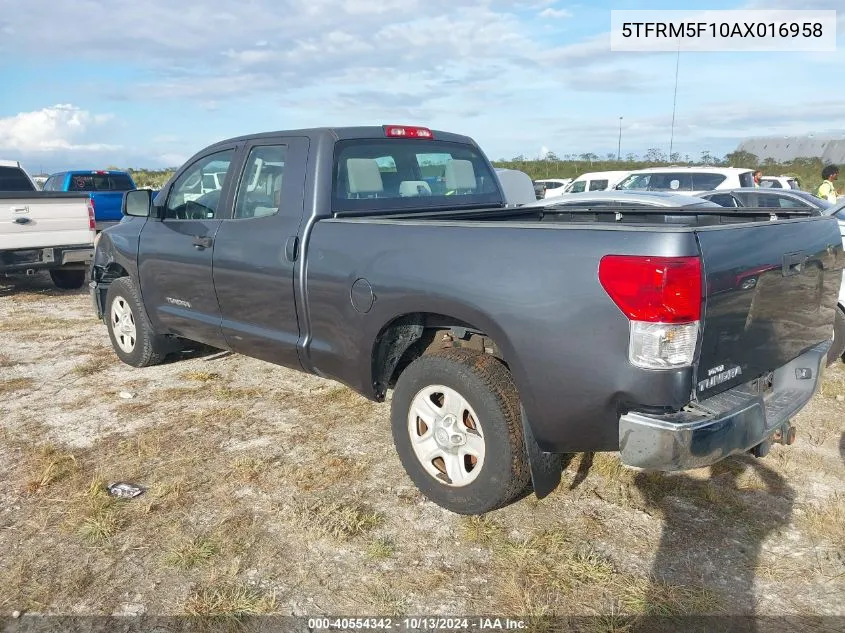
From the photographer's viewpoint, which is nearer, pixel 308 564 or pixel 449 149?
pixel 308 564

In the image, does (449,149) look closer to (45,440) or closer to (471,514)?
(471,514)

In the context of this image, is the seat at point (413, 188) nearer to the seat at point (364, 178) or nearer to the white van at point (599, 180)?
the seat at point (364, 178)

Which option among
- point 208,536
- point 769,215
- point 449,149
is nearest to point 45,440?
point 208,536

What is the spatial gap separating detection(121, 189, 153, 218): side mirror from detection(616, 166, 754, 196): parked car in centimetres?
1051

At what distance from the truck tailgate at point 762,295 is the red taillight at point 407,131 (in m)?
2.38

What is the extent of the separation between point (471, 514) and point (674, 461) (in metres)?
1.09

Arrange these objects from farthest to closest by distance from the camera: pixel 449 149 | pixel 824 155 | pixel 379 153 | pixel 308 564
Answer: pixel 824 155 < pixel 449 149 < pixel 379 153 < pixel 308 564

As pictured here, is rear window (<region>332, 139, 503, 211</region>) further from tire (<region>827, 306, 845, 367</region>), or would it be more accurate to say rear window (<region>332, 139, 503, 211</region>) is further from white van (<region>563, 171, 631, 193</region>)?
white van (<region>563, 171, 631, 193</region>)

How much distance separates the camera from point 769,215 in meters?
3.91

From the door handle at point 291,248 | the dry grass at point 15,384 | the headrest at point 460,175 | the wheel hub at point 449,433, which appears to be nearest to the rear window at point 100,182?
the dry grass at point 15,384

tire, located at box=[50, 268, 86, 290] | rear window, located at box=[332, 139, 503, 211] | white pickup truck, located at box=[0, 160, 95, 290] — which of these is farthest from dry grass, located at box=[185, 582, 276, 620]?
tire, located at box=[50, 268, 86, 290]

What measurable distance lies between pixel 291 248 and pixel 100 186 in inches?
489

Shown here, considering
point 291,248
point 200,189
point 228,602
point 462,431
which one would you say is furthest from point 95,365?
point 462,431

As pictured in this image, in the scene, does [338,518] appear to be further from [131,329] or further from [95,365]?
[95,365]
